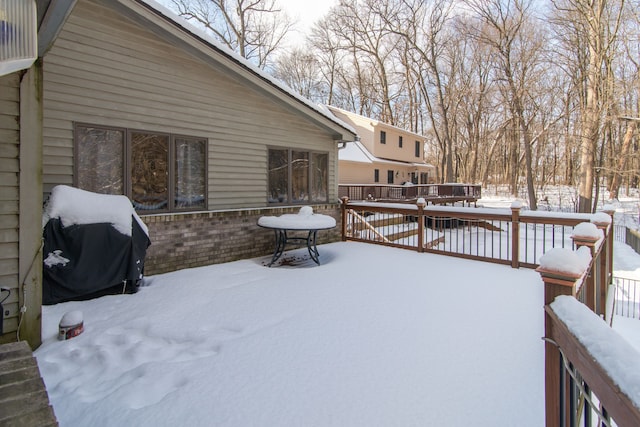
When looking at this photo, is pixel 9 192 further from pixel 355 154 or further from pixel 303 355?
pixel 355 154

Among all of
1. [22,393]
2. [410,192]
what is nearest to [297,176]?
[22,393]

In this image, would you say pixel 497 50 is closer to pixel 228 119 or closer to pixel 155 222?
pixel 228 119

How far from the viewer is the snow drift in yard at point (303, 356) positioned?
2.23m

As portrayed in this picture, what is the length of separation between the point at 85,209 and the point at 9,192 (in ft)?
4.28

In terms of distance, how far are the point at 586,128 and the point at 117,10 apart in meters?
17.2

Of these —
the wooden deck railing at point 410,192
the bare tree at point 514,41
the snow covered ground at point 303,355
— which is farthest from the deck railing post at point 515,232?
the bare tree at point 514,41

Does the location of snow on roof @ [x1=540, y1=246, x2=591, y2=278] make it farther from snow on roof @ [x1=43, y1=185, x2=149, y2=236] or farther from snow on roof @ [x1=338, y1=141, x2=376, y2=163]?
snow on roof @ [x1=338, y1=141, x2=376, y2=163]

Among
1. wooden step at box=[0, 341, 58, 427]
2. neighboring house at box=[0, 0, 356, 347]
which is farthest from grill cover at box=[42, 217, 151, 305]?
wooden step at box=[0, 341, 58, 427]

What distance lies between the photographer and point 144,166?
18.2 feet

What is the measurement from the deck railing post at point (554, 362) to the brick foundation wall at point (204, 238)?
5234 mm

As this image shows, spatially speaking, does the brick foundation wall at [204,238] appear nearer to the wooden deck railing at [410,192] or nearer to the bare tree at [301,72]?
the wooden deck railing at [410,192]

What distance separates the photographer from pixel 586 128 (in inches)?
592

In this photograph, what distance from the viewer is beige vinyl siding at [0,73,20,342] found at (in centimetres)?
283

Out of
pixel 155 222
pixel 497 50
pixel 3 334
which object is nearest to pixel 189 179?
pixel 155 222
